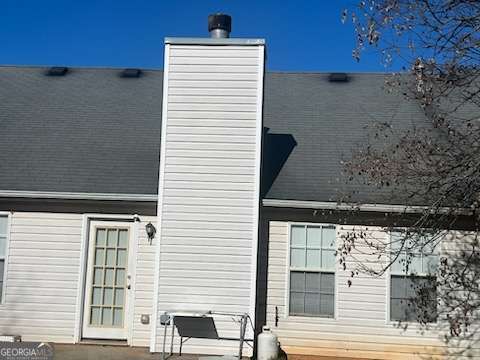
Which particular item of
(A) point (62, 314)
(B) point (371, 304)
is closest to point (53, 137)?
(A) point (62, 314)

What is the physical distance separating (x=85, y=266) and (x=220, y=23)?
496cm

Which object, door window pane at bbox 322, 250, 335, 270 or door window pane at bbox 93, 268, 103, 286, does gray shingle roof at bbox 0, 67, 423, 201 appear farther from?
door window pane at bbox 93, 268, 103, 286

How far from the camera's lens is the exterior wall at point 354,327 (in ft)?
33.6

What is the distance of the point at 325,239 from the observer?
34.8 feet

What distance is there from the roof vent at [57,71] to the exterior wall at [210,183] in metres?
5.37

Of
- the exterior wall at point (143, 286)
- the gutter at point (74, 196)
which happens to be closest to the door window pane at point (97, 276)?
the exterior wall at point (143, 286)

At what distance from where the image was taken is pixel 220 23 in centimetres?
1153

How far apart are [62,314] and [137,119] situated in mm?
4175

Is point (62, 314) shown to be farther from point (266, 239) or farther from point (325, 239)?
point (325, 239)

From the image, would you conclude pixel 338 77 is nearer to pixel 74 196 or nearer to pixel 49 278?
pixel 74 196

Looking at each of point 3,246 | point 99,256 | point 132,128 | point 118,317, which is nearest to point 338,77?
point 132,128

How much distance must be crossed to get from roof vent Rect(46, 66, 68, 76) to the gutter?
203 inches

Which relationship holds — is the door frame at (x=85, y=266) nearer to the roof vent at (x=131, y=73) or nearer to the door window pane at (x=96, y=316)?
the door window pane at (x=96, y=316)

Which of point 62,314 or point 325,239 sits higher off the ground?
point 325,239
